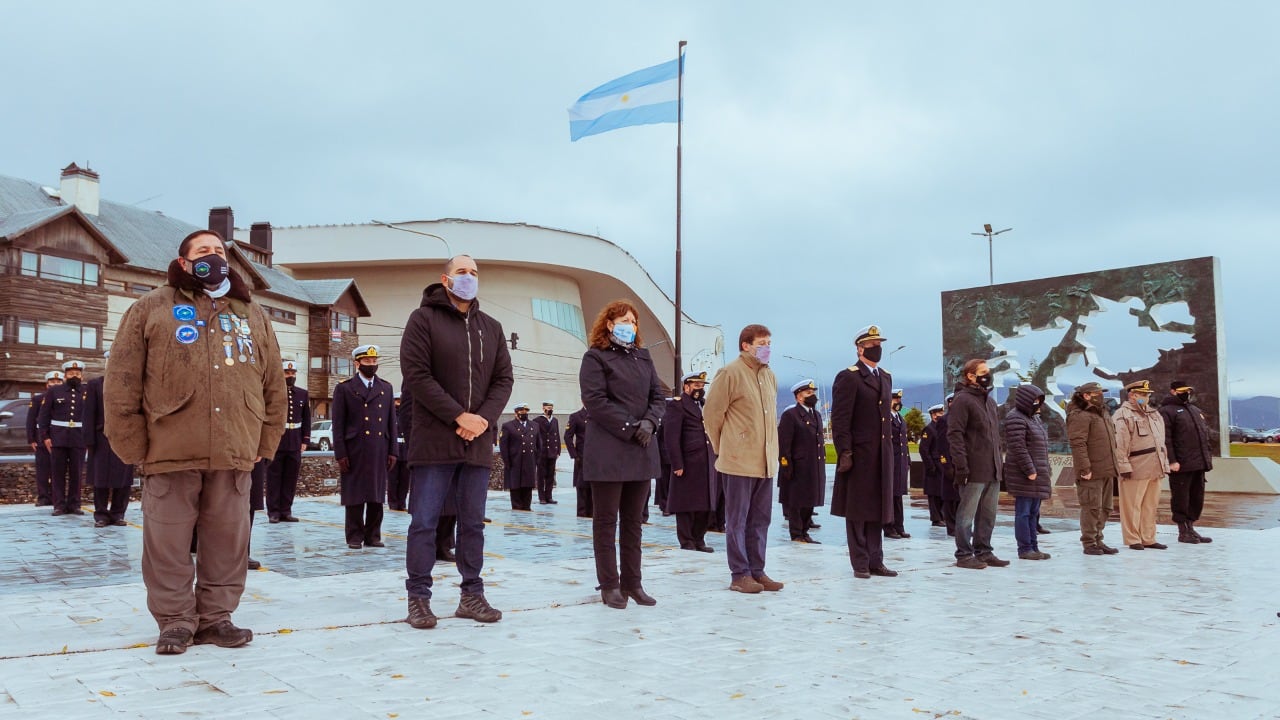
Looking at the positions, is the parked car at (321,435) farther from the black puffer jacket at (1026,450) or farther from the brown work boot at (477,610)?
the brown work boot at (477,610)

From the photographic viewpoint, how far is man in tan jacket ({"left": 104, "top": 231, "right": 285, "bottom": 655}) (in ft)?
15.7

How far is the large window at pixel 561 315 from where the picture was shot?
62750 mm

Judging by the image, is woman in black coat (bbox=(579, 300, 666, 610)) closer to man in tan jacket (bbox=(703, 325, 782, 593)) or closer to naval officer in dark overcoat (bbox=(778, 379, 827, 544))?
man in tan jacket (bbox=(703, 325, 782, 593))

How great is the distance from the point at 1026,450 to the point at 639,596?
4.91 meters

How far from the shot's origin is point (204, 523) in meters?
4.99

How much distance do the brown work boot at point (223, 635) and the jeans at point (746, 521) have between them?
10.9 ft

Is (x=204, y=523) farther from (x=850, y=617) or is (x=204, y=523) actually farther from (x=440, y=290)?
(x=850, y=617)

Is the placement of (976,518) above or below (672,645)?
above

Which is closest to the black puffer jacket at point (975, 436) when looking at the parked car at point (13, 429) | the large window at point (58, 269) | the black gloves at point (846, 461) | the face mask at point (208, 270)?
the black gloves at point (846, 461)

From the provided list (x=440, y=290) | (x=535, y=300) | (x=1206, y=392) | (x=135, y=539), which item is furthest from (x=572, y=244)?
(x=440, y=290)

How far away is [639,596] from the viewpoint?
20.6 feet

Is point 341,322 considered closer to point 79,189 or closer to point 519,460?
point 79,189

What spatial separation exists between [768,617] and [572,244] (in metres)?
57.1

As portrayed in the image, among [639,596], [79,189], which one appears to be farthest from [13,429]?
[639,596]
